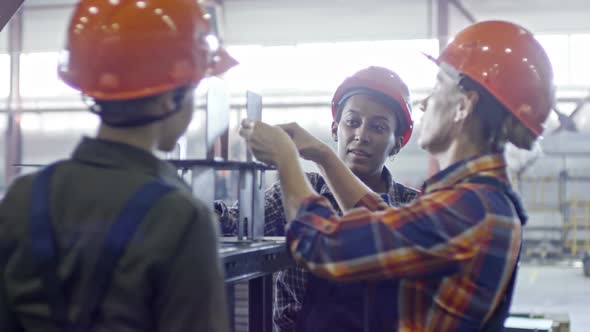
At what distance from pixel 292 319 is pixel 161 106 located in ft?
4.22

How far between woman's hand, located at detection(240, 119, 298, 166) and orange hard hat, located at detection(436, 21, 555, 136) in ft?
1.57

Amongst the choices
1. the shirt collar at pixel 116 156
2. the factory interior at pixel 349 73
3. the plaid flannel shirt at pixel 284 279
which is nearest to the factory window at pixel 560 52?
the factory interior at pixel 349 73

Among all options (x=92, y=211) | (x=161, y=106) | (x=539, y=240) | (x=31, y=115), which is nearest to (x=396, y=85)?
(x=161, y=106)

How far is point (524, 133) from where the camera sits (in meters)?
1.85

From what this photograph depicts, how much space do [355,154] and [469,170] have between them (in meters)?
0.93

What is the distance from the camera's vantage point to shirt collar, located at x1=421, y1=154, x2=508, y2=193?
1728mm

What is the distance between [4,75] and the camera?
1264 centimetres

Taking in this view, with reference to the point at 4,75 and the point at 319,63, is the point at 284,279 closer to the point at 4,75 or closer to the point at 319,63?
the point at 319,63

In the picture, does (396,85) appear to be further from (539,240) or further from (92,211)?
(539,240)

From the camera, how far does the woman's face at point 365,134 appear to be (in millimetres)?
2629

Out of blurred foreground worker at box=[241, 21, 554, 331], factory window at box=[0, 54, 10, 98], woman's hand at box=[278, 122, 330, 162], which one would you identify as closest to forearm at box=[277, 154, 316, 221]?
blurred foreground worker at box=[241, 21, 554, 331]

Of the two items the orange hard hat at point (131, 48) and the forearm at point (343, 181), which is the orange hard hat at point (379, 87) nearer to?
the forearm at point (343, 181)

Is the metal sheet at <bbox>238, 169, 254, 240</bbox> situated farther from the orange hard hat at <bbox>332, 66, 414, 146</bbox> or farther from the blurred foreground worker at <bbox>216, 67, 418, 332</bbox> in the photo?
the orange hard hat at <bbox>332, 66, 414, 146</bbox>

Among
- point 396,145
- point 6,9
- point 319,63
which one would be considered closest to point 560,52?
point 319,63
